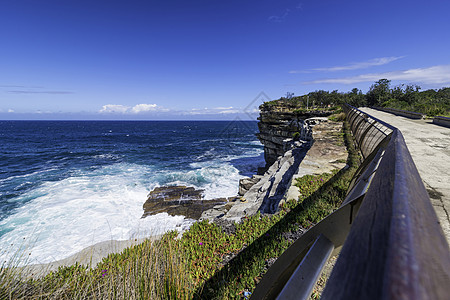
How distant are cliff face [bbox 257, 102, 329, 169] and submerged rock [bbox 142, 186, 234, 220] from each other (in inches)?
454

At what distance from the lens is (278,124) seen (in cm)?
2653

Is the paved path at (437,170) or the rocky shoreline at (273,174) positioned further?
the rocky shoreline at (273,174)

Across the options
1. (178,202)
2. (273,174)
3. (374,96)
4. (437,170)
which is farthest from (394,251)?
(374,96)

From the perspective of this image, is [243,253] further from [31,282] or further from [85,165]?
[85,165]

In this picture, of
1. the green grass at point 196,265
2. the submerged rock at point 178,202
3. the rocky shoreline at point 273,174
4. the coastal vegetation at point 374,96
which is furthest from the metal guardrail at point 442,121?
the coastal vegetation at point 374,96

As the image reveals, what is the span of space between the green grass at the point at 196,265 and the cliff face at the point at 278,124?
18624mm

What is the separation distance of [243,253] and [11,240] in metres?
14.1

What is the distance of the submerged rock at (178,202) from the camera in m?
15.1

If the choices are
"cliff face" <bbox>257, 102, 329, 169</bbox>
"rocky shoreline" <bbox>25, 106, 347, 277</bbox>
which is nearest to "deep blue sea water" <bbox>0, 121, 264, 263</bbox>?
"rocky shoreline" <bbox>25, 106, 347, 277</bbox>

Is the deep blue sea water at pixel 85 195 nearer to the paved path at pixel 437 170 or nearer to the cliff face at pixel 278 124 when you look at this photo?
the cliff face at pixel 278 124

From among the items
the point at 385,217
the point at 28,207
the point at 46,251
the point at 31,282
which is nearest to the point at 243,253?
the point at 31,282

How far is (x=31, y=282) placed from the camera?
317cm

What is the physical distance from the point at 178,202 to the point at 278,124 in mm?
16901

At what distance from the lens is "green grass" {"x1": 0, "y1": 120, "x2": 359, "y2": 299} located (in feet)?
9.52
